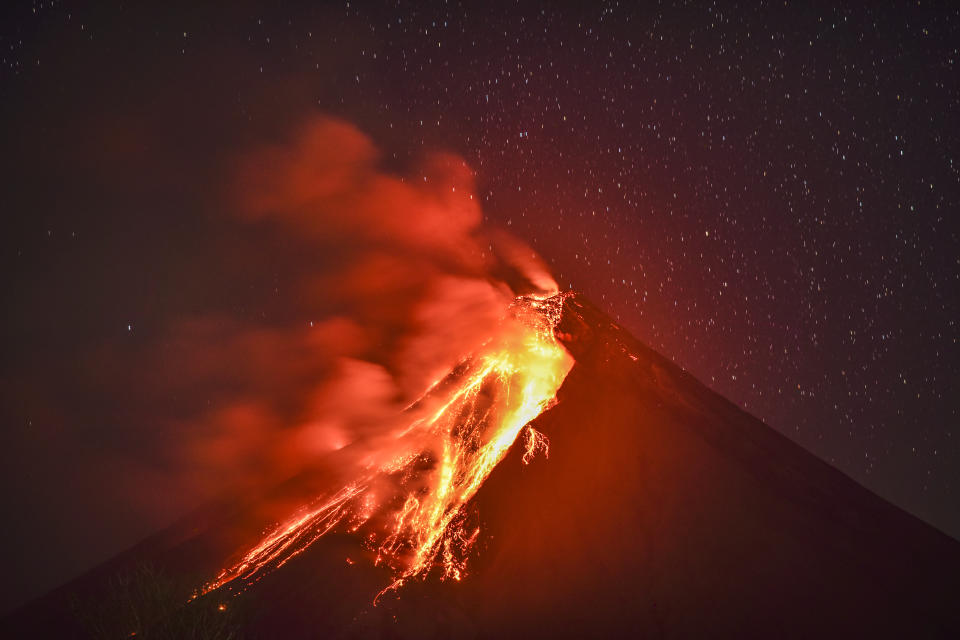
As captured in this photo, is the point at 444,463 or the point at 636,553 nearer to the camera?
the point at 636,553

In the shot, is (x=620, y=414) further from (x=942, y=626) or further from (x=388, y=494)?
(x=942, y=626)

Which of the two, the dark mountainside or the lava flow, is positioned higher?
the lava flow

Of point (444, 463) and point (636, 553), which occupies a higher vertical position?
point (444, 463)

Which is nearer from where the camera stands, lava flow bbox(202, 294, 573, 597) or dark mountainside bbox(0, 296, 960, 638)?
dark mountainside bbox(0, 296, 960, 638)

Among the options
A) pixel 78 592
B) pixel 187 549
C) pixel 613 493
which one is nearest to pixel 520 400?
pixel 613 493
